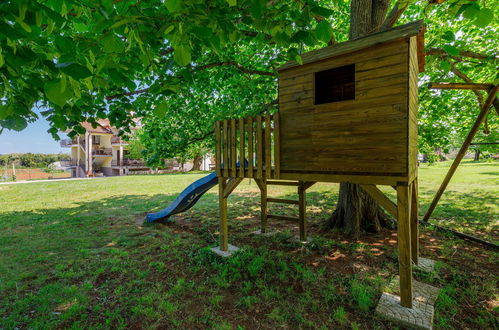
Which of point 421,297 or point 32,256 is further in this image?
point 32,256

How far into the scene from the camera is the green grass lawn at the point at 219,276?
2.78 meters

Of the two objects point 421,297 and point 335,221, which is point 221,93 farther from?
point 421,297

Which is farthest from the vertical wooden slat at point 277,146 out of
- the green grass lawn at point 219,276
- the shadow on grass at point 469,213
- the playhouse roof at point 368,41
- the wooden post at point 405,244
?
the shadow on grass at point 469,213

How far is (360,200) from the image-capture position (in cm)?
539

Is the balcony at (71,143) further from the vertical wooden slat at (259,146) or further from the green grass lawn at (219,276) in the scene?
the vertical wooden slat at (259,146)

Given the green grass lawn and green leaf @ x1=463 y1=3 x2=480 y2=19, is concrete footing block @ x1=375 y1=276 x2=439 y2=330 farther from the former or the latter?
green leaf @ x1=463 y1=3 x2=480 y2=19

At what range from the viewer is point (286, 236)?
5.35m

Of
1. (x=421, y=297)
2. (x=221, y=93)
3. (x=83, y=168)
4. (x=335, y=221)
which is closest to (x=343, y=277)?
(x=421, y=297)

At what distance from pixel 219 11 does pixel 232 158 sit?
2.59 meters

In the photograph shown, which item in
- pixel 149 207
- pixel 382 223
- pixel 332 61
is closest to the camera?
pixel 332 61

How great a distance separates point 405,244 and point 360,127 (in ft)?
4.84

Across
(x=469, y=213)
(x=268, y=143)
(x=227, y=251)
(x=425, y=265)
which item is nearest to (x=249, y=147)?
(x=268, y=143)

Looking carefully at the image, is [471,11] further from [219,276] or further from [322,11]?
[219,276]

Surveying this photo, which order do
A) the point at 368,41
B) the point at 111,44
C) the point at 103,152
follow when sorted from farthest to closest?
the point at 103,152 → the point at 368,41 → the point at 111,44
